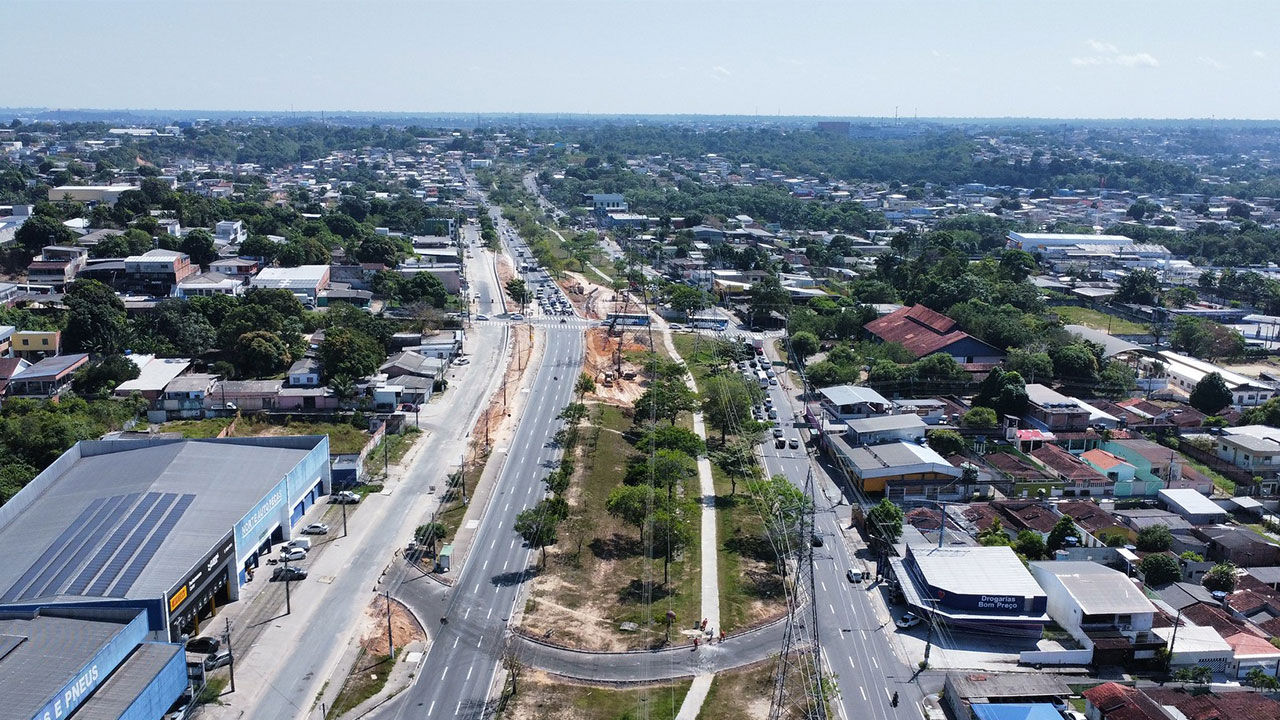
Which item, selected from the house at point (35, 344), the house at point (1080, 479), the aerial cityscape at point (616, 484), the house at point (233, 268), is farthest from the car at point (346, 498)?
the house at point (233, 268)

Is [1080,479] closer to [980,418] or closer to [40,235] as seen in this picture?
[980,418]

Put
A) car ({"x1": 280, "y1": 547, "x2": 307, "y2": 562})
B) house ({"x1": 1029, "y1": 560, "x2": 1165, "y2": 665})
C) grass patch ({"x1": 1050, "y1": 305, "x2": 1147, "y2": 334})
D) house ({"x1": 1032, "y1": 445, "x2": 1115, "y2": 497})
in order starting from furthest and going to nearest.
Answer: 1. grass patch ({"x1": 1050, "y1": 305, "x2": 1147, "y2": 334})
2. house ({"x1": 1032, "y1": 445, "x2": 1115, "y2": 497})
3. car ({"x1": 280, "y1": 547, "x2": 307, "y2": 562})
4. house ({"x1": 1029, "y1": 560, "x2": 1165, "y2": 665})

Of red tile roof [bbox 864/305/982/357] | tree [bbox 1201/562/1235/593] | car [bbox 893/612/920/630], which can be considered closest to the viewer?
car [bbox 893/612/920/630]

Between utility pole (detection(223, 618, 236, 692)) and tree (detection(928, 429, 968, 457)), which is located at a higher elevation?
tree (detection(928, 429, 968, 457))

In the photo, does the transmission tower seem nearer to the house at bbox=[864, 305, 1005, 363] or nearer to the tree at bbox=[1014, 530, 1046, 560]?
the tree at bbox=[1014, 530, 1046, 560]

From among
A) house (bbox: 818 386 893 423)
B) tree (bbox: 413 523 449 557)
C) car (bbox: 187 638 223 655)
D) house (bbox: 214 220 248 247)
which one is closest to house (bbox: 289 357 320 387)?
tree (bbox: 413 523 449 557)

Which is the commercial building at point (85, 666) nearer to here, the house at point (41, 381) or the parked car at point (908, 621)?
the parked car at point (908, 621)

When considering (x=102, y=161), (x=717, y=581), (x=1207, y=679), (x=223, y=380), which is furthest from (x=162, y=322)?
(x=102, y=161)
